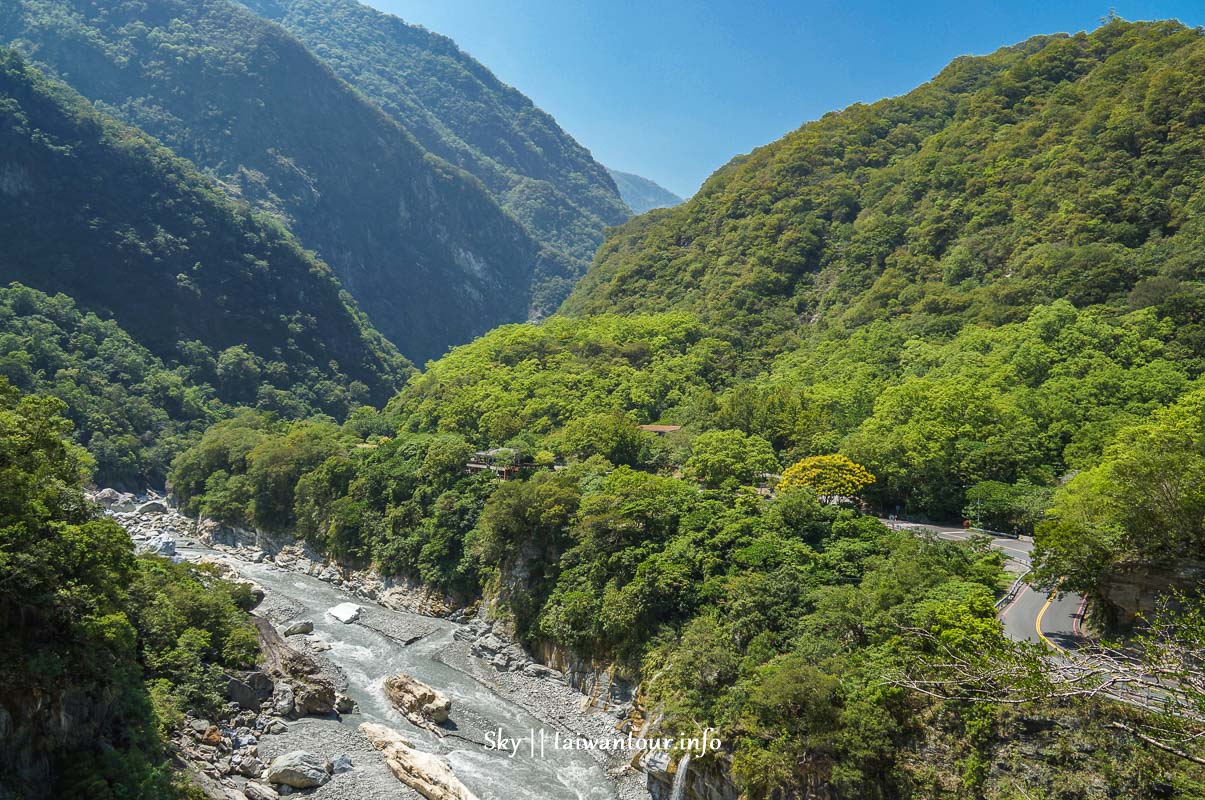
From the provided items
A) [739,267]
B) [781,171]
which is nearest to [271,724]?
[739,267]

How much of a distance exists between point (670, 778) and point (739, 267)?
62639 mm

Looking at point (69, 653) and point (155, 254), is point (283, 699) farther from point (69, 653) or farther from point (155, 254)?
point (155, 254)

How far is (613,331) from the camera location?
71375 mm

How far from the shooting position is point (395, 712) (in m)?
29.8

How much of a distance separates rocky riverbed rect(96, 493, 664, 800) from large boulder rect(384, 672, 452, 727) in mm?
401

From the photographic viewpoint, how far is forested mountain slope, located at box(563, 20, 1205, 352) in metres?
52.2

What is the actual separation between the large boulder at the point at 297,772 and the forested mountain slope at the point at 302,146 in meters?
141

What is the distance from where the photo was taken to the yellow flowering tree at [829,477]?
34.7 meters

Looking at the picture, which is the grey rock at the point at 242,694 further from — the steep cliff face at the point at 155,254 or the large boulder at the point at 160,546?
the steep cliff face at the point at 155,254

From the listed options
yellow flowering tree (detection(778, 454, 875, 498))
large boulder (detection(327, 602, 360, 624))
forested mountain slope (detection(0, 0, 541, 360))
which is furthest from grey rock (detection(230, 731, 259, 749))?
forested mountain slope (detection(0, 0, 541, 360))

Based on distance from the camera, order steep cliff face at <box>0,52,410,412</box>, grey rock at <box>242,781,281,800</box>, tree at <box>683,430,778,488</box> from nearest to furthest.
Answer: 1. grey rock at <box>242,781,281,800</box>
2. tree at <box>683,430,778,488</box>
3. steep cliff face at <box>0,52,410,412</box>

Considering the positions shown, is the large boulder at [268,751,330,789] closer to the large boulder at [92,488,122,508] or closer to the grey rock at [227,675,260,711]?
the grey rock at [227,675,260,711]

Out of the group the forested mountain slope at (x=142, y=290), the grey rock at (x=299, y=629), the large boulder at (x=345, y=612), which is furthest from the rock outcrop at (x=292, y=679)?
the forested mountain slope at (x=142, y=290)

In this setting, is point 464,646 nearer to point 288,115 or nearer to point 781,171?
point 781,171
